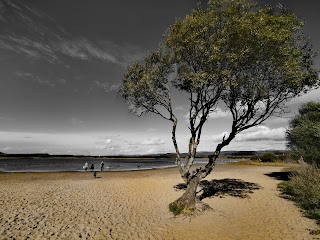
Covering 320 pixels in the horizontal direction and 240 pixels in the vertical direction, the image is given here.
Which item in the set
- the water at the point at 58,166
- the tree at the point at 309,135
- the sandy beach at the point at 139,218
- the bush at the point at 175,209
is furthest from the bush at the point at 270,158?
the bush at the point at 175,209

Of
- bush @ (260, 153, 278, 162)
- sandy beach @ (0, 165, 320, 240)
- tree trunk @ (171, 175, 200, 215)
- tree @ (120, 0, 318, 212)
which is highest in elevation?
tree @ (120, 0, 318, 212)

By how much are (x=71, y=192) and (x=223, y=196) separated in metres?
16.2

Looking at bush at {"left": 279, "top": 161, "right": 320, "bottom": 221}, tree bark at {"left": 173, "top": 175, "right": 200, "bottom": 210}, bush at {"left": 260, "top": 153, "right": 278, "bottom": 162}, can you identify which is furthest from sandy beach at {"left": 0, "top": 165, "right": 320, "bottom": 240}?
bush at {"left": 260, "top": 153, "right": 278, "bottom": 162}

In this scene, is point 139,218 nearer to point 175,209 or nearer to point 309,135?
point 175,209

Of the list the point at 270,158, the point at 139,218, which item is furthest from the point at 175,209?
the point at 270,158

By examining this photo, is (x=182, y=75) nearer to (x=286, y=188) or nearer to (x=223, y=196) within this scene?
(x=223, y=196)

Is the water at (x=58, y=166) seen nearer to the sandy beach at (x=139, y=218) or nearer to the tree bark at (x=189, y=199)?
the sandy beach at (x=139, y=218)

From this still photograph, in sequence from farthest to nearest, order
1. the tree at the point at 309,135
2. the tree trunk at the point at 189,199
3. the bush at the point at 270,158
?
the bush at the point at 270,158, the tree at the point at 309,135, the tree trunk at the point at 189,199

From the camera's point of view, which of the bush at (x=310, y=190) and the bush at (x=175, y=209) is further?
the bush at (x=175, y=209)

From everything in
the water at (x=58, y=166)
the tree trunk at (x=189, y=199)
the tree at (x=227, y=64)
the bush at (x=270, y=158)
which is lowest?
the tree trunk at (x=189, y=199)

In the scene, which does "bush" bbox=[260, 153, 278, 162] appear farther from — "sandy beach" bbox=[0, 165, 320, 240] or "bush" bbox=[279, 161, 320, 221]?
"bush" bbox=[279, 161, 320, 221]

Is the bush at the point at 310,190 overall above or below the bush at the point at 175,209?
above

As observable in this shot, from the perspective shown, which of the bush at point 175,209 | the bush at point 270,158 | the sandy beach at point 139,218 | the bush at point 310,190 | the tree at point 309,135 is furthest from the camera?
the bush at point 270,158

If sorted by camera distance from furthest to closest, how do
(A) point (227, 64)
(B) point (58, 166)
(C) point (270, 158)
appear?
(B) point (58, 166)
(C) point (270, 158)
(A) point (227, 64)
